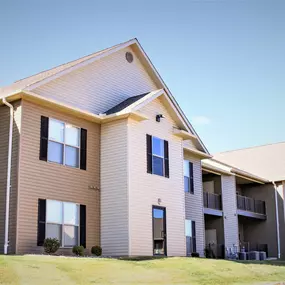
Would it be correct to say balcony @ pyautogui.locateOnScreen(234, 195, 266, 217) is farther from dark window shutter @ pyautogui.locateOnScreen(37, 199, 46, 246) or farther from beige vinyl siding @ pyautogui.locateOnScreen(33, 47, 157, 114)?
dark window shutter @ pyautogui.locateOnScreen(37, 199, 46, 246)

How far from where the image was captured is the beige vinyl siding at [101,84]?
827 inches

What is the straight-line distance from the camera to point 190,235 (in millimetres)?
27859

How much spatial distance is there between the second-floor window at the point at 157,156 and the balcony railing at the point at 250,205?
14.5 metres

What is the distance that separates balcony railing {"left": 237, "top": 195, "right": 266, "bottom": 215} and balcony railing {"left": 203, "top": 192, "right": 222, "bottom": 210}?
3.39m

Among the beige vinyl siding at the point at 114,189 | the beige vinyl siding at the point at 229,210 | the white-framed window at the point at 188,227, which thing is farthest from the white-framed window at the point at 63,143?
the beige vinyl siding at the point at 229,210

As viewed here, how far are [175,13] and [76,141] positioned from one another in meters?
6.81

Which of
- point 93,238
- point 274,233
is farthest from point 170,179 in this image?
point 274,233

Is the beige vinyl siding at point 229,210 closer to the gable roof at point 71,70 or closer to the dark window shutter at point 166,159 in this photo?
the gable roof at point 71,70

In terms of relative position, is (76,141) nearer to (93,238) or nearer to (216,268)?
(93,238)

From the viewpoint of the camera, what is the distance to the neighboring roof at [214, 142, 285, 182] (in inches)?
1570

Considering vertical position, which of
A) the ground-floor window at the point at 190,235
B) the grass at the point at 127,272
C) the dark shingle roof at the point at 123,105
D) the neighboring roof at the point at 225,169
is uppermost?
the dark shingle roof at the point at 123,105

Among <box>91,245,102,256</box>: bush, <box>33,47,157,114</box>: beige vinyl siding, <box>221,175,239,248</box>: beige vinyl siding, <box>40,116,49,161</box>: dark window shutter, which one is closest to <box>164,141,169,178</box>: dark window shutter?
<box>33,47,157,114</box>: beige vinyl siding

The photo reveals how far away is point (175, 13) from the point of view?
22.0 m

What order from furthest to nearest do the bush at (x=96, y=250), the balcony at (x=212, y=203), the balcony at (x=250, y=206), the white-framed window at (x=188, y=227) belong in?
the balcony at (x=250, y=206), the balcony at (x=212, y=203), the white-framed window at (x=188, y=227), the bush at (x=96, y=250)
